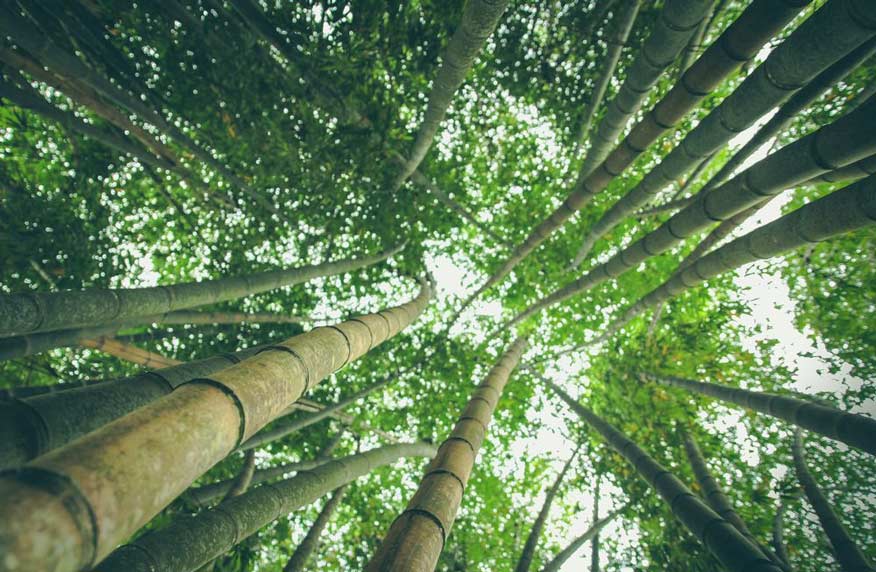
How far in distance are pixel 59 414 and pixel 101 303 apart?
1.24m

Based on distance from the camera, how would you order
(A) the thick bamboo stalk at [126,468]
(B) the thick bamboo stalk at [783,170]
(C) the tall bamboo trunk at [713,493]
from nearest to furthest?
(A) the thick bamboo stalk at [126,468] → (B) the thick bamboo stalk at [783,170] → (C) the tall bamboo trunk at [713,493]

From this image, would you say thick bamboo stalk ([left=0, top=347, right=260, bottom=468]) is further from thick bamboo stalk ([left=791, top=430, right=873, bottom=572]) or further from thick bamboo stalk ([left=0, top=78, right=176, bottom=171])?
thick bamboo stalk ([left=791, top=430, right=873, bottom=572])

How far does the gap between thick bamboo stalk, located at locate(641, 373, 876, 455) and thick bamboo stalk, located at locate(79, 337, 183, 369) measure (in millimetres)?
6423

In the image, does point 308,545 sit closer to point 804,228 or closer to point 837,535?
point 837,535

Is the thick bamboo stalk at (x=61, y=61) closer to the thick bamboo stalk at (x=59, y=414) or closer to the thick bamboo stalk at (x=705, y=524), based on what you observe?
the thick bamboo stalk at (x=59, y=414)

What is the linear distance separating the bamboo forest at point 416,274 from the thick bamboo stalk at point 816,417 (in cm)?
3

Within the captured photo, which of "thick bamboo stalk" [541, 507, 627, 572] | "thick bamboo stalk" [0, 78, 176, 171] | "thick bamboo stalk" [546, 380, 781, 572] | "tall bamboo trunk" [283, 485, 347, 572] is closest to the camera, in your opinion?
"thick bamboo stalk" [546, 380, 781, 572]

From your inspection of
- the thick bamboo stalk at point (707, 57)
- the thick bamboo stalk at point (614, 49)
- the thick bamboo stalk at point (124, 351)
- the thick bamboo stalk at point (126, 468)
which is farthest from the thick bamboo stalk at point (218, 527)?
the thick bamboo stalk at point (614, 49)

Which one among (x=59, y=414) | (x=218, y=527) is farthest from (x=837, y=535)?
(x=59, y=414)

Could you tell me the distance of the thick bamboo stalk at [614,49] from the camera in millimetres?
4082

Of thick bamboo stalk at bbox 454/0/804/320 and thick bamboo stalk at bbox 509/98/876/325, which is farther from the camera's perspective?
thick bamboo stalk at bbox 454/0/804/320

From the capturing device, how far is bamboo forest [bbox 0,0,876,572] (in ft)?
7.01

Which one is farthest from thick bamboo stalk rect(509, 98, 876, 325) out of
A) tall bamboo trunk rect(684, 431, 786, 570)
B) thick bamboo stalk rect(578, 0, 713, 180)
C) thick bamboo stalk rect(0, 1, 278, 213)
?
thick bamboo stalk rect(0, 1, 278, 213)

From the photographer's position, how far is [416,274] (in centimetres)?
748
